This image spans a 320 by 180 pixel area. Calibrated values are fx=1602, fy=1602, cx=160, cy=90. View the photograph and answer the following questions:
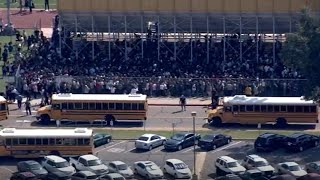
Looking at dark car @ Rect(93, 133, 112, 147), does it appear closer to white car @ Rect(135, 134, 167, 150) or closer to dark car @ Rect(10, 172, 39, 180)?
white car @ Rect(135, 134, 167, 150)

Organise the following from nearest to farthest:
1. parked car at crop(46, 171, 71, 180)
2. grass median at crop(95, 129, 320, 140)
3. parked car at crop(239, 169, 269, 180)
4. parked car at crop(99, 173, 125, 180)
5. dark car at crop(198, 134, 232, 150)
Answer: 1. parked car at crop(99, 173, 125, 180)
2. parked car at crop(239, 169, 269, 180)
3. parked car at crop(46, 171, 71, 180)
4. dark car at crop(198, 134, 232, 150)
5. grass median at crop(95, 129, 320, 140)

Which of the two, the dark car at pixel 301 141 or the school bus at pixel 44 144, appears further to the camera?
A: the dark car at pixel 301 141

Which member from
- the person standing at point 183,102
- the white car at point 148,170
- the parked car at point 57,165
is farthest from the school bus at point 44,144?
the person standing at point 183,102

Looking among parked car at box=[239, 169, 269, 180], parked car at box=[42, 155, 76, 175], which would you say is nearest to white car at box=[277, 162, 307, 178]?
parked car at box=[239, 169, 269, 180]

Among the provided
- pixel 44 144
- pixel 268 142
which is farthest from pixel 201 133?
pixel 44 144

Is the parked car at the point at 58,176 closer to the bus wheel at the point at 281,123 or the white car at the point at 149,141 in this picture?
the white car at the point at 149,141

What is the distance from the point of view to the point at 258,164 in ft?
262

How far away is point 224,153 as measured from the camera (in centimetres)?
8469

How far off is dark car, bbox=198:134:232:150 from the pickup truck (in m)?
7.12

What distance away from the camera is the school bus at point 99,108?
91.4m

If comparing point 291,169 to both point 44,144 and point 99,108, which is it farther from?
point 99,108

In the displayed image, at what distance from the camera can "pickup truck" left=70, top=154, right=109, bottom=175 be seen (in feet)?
260

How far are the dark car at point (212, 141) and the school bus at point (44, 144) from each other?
20.2 ft

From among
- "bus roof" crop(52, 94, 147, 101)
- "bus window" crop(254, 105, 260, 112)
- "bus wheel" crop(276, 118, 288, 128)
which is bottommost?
"bus wheel" crop(276, 118, 288, 128)
